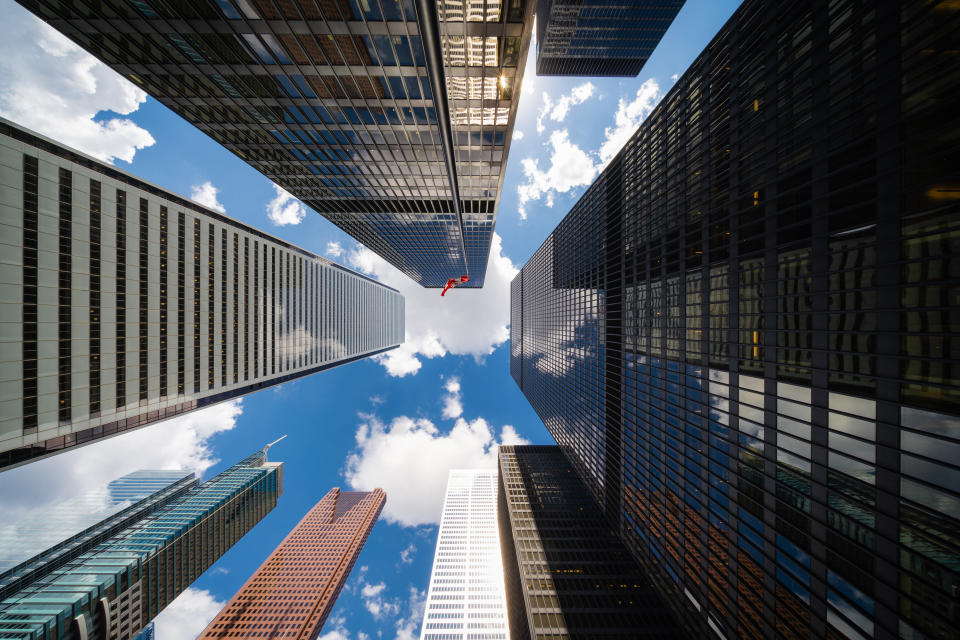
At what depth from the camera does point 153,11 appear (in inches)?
787

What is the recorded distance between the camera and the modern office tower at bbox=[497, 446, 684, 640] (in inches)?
1756

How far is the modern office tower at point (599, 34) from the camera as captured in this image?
73.1 metres

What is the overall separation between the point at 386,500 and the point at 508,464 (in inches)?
5614

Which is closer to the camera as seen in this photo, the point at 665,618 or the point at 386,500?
the point at 665,618

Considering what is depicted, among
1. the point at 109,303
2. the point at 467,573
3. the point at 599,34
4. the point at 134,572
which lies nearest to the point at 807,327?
the point at 109,303

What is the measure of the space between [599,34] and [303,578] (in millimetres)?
228002

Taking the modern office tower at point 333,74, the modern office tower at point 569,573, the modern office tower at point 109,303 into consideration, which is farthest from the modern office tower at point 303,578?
the modern office tower at point 333,74

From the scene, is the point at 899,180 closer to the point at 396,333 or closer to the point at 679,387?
the point at 679,387

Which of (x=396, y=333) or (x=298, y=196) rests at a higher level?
(x=298, y=196)

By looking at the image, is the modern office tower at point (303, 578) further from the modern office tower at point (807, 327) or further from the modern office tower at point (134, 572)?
the modern office tower at point (807, 327)

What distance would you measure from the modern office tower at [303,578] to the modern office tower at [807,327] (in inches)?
5805

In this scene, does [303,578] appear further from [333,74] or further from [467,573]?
[333,74]

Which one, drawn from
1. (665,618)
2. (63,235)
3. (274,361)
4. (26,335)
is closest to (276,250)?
(274,361)

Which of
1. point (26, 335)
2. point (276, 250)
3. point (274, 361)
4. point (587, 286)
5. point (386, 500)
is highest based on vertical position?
point (276, 250)
